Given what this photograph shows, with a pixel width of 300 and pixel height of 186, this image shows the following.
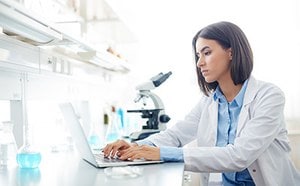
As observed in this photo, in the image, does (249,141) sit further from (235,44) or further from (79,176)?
(79,176)

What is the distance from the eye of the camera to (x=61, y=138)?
5.95ft

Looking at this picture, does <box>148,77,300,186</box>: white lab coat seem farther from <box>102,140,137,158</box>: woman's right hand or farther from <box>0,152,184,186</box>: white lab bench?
<box>102,140,137,158</box>: woman's right hand

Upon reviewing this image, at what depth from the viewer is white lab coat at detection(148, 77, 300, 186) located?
4.00ft

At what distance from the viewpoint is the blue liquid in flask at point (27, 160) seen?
119cm

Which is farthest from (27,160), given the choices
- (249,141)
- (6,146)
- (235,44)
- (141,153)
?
(235,44)

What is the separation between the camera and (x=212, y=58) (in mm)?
1540

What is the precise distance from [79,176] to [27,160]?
0.27m

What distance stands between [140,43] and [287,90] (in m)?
1.31

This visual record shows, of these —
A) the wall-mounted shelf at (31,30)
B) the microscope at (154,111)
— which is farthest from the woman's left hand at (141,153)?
the microscope at (154,111)

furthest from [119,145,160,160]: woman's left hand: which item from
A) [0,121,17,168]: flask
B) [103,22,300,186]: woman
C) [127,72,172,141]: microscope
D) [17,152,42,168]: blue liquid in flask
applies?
[127,72,172,141]: microscope

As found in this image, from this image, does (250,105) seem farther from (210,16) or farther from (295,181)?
(210,16)

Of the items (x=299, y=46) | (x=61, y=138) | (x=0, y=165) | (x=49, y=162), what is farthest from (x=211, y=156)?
(x=299, y=46)

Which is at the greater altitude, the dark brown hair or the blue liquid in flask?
the dark brown hair

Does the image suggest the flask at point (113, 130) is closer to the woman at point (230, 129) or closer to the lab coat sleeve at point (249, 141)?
the woman at point (230, 129)
